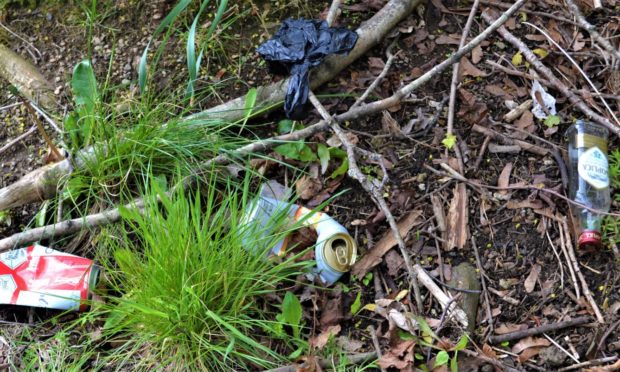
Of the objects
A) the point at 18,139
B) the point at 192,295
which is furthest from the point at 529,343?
the point at 18,139

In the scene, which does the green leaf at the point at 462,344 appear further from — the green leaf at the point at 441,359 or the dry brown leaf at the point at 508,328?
the dry brown leaf at the point at 508,328

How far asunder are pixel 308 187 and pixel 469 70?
2.75 ft

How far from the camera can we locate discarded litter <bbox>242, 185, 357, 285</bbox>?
229 centimetres

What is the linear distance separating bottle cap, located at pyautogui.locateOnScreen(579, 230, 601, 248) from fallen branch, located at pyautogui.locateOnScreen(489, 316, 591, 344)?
250 mm

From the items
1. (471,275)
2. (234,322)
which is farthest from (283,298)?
(471,275)

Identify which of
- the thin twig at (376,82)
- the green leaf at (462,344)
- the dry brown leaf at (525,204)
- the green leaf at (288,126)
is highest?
the thin twig at (376,82)

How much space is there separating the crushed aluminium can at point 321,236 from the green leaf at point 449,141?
20.6 inches

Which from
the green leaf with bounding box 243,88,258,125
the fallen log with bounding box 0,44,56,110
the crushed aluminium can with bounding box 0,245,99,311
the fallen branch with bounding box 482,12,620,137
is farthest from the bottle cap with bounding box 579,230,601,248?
A: the fallen log with bounding box 0,44,56,110

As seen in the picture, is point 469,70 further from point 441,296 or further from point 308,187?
point 441,296

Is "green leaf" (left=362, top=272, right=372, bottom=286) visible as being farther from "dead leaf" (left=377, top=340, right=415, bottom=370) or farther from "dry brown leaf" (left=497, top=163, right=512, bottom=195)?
"dry brown leaf" (left=497, top=163, right=512, bottom=195)

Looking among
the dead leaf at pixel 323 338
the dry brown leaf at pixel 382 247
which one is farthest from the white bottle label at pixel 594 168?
the dead leaf at pixel 323 338

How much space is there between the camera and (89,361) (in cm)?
230

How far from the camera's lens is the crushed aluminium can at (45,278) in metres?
2.35

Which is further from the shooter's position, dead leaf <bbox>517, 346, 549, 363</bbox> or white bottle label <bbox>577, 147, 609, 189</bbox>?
white bottle label <bbox>577, 147, 609, 189</bbox>
